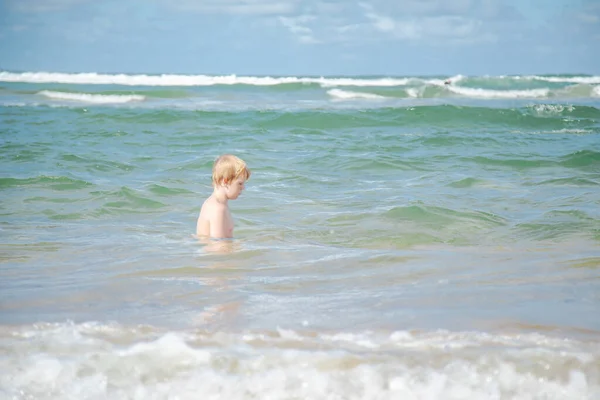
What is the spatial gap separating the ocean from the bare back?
0.20m

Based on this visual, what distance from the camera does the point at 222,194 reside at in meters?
5.76

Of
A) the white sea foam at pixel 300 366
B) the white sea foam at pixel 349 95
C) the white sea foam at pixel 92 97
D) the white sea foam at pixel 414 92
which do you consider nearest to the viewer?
the white sea foam at pixel 300 366

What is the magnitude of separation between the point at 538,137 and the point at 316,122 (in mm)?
4358

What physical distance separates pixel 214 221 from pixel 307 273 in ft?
4.82

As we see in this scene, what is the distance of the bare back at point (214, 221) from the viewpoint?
5.71m

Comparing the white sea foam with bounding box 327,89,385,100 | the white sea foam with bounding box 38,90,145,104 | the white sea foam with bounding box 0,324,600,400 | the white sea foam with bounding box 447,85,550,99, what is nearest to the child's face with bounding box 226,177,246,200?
the white sea foam with bounding box 0,324,600,400

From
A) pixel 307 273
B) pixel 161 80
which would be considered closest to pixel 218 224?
pixel 307 273

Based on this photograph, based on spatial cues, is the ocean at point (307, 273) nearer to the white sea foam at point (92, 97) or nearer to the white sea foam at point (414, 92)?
the white sea foam at point (92, 97)

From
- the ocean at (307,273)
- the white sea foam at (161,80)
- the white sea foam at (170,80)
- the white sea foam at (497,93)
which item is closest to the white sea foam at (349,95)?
the white sea foam at (497,93)

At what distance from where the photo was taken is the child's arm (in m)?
5.71

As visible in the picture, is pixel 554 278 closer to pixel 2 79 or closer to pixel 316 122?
pixel 316 122

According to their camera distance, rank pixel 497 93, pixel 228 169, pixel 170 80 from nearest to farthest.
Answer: pixel 228 169, pixel 497 93, pixel 170 80

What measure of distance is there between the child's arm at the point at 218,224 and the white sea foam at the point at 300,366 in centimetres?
260

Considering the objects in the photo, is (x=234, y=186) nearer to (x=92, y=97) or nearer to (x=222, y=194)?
(x=222, y=194)
